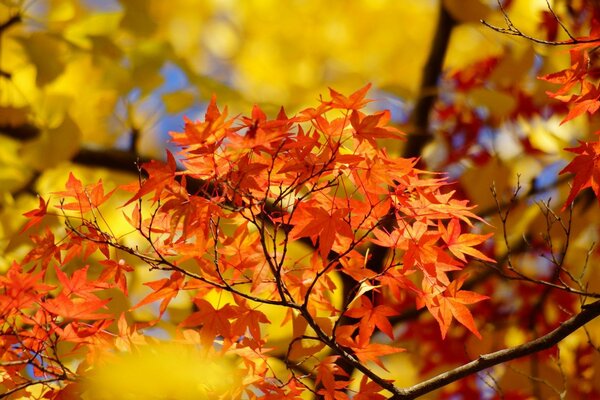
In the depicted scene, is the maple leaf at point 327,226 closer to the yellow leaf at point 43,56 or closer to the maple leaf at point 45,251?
the maple leaf at point 45,251

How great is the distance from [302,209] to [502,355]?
29cm

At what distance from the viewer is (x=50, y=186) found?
5.97 feet

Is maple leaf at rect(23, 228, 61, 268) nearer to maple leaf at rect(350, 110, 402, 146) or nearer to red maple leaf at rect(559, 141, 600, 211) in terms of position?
maple leaf at rect(350, 110, 402, 146)

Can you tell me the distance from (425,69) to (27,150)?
95cm

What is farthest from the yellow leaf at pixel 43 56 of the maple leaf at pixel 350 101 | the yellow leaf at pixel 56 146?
the maple leaf at pixel 350 101

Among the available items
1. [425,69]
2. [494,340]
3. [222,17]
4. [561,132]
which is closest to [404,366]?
[494,340]

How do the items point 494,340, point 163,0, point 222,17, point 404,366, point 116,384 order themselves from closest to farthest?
1. point 116,384
2. point 494,340
3. point 404,366
4. point 163,0
5. point 222,17

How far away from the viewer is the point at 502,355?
863mm

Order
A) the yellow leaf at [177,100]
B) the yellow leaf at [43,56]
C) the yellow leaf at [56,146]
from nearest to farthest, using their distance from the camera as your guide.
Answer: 1. the yellow leaf at [56,146]
2. the yellow leaf at [43,56]
3. the yellow leaf at [177,100]

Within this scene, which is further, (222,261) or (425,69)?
(425,69)

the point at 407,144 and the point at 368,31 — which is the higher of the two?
the point at 368,31

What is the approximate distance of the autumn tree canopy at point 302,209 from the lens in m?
0.88

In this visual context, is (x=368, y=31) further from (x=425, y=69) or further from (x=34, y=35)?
(x=34, y=35)

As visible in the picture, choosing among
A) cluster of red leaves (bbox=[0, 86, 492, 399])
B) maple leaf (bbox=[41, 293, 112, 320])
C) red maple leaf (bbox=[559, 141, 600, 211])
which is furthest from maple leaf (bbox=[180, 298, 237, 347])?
red maple leaf (bbox=[559, 141, 600, 211])
